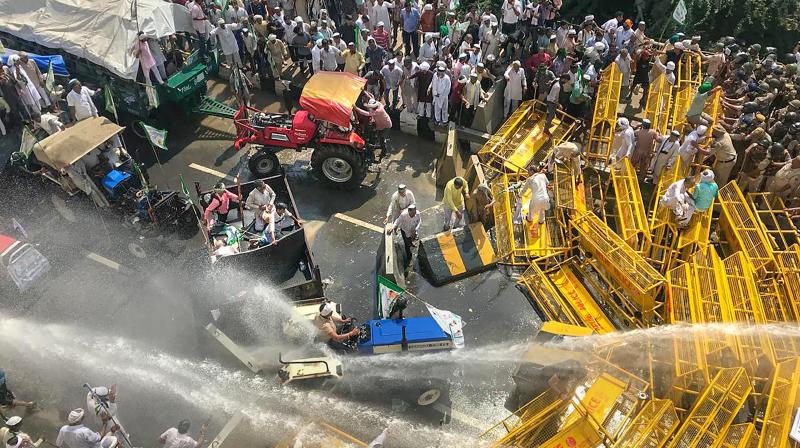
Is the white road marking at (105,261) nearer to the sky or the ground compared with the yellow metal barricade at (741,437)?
nearer to the ground

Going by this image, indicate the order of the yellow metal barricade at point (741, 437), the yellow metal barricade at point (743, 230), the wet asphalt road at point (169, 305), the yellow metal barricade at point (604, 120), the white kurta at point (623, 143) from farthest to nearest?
1. the yellow metal barricade at point (604, 120)
2. the white kurta at point (623, 143)
3. the yellow metal barricade at point (743, 230)
4. the wet asphalt road at point (169, 305)
5. the yellow metal barricade at point (741, 437)

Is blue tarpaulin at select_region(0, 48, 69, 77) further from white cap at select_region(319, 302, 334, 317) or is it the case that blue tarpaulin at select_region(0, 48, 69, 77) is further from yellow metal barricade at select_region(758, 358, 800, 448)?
yellow metal barricade at select_region(758, 358, 800, 448)

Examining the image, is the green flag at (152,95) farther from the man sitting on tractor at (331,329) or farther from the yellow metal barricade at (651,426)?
the yellow metal barricade at (651,426)

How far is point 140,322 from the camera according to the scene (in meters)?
10.9

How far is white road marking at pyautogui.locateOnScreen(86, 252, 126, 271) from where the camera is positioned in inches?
467

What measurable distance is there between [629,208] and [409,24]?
28.0 ft

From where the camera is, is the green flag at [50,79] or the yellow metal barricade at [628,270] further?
the green flag at [50,79]

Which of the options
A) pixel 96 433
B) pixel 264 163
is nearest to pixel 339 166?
pixel 264 163

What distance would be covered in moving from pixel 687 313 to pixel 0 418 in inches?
436

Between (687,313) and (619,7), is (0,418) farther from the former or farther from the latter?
(619,7)

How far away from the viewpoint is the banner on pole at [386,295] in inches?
388

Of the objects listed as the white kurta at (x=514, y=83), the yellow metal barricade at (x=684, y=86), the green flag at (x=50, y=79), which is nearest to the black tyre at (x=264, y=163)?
the green flag at (x=50, y=79)

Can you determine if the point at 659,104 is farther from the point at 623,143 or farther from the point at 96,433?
the point at 96,433

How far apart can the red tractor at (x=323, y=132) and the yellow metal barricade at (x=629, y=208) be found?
522 centimetres
